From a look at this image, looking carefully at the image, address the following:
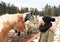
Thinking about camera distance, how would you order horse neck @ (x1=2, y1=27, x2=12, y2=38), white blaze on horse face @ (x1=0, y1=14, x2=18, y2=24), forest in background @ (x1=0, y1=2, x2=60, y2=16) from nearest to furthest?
white blaze on horse face @ (x1=0, y1=14, x2=18, y2=24), horse neck @ (x1=2, y1=27, x2=12, y2=38), forest in background @ (x1=0, y1=2, x2=60, y2=16)

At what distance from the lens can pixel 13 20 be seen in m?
3.27

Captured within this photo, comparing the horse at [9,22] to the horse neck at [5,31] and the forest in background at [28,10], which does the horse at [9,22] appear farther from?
the forest in background at [28,10]

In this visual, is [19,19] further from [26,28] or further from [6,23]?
[26,28]

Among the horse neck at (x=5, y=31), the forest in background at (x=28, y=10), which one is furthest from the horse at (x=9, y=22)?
the forest in background at (x=28, y=10)

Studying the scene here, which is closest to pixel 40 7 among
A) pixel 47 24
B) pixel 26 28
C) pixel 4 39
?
pixel 26 28

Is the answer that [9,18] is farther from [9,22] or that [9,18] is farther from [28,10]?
[28,10]

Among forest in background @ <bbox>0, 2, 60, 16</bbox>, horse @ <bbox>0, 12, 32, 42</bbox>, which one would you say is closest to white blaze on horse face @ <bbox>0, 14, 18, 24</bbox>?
horse @ <bbox>0, 12, 32, 42</bbox>

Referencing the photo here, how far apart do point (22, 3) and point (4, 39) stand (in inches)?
56.1

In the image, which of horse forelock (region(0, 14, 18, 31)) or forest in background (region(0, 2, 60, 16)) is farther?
forest in background (region(0, 2, 60, 16))

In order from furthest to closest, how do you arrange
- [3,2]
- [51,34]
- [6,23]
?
[3,2] < [6,23] < [51,34]

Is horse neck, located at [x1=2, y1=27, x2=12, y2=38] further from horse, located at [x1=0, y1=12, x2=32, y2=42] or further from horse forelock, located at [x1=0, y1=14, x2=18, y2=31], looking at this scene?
horse forelock, located at [x1=0, y1=14, x2=18, y2=31]

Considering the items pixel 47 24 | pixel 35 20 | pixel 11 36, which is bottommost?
pixel 11 36

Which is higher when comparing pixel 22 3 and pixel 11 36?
pixel 22 3

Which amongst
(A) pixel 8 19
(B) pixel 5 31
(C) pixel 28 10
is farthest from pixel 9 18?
(C) pixel 28 10
